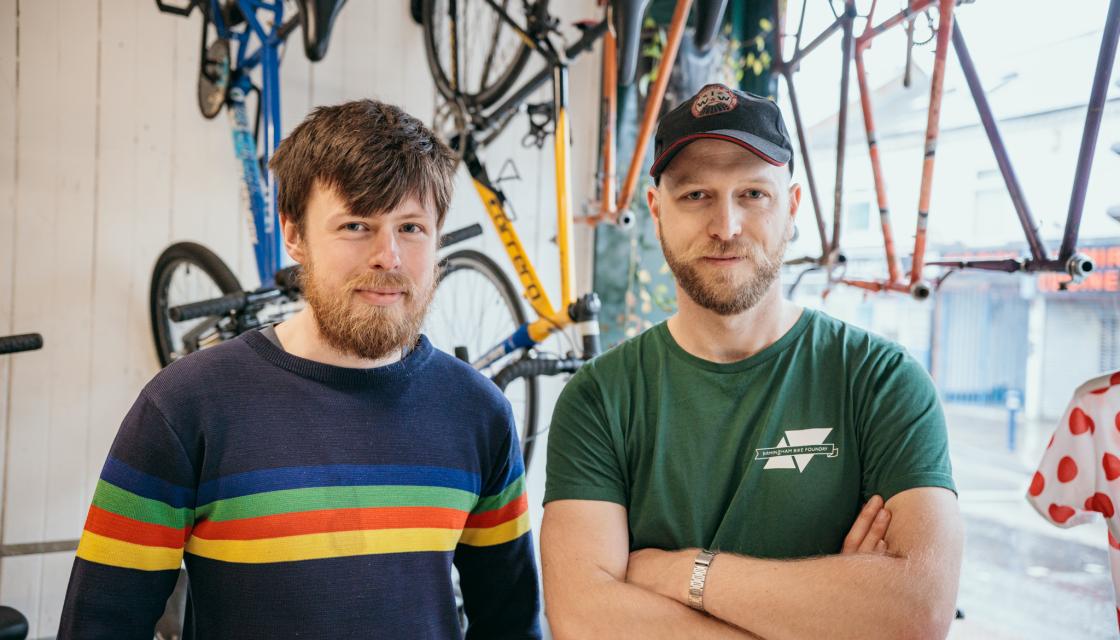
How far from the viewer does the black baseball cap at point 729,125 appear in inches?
46.6

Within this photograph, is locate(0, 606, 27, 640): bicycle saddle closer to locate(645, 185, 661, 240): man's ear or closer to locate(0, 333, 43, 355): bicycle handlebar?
locate(0, 333, 43, 355): bicycle handlebar

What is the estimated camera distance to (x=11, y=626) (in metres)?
1.08

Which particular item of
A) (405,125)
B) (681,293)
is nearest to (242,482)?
(405,125)

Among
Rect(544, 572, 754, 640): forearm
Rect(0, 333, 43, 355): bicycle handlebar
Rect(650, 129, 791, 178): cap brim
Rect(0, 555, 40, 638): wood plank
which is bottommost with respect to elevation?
Rect(0, 555, 40, 638): wood plank

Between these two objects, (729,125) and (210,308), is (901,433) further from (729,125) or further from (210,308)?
(210,308)

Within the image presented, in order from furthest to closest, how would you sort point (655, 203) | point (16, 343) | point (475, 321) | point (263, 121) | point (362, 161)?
point (475, 321)
point (263, 121)
point (16, 343)
point (655, 203)
point (362, 161)

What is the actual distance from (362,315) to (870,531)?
2.47 ft

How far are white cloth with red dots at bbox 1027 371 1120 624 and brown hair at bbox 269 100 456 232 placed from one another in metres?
1.09

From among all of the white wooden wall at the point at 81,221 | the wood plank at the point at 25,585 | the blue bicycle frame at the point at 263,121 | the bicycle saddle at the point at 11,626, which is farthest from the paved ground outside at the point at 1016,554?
the wood plank at the point at 25,585

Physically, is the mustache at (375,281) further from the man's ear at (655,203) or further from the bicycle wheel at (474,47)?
the bicycle wheel at (474,47)

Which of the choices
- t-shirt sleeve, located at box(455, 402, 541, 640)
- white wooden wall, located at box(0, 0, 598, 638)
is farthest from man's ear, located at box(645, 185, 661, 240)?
white wooden wall, located at box(0, 0, 598, 638)

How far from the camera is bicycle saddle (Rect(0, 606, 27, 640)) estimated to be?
1072 millimetres

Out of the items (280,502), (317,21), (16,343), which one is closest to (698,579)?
(280,502)

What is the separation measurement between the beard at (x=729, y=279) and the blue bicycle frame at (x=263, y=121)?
145cm
